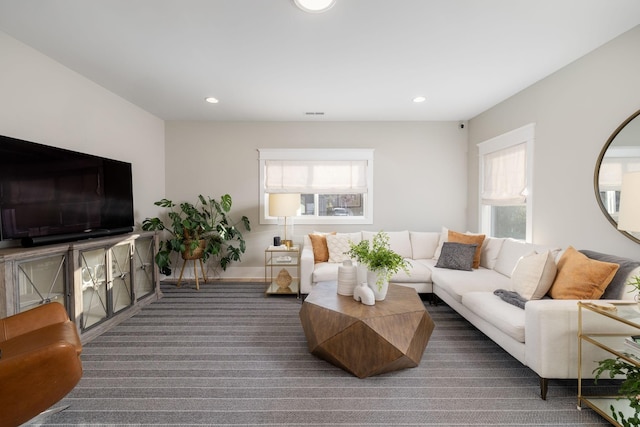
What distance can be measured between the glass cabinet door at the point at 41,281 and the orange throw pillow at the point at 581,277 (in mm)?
3907

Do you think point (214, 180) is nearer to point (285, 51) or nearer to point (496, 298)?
point (285, 51)

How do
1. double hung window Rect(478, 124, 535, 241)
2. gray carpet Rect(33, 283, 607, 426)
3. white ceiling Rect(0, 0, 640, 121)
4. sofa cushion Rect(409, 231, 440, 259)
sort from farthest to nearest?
1. sofa cushion Rect(409, 231, 440, 259)
2. double hung window Rect(478, 124, 535, 241)
3. white ceiling Rect(0, 0, 640, 121)
4. gray carpet Rect(33, 283, 607, 426)

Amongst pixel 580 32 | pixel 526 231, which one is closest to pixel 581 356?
pixel 526 231

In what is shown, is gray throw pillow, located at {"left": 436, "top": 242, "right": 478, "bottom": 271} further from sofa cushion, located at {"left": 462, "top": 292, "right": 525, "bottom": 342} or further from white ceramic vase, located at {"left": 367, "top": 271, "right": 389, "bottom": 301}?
white ceramic vase, located at {"left": 367, "top": 271, "right": 389, "bottom": 301}

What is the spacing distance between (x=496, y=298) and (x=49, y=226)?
12.4ft

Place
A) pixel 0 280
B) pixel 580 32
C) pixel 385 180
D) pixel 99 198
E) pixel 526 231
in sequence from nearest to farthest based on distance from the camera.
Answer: pixel 0 280, pixel 580 32, pixel 99 198, pixel 526 231, pixel 385 180

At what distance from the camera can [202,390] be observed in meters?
1.91

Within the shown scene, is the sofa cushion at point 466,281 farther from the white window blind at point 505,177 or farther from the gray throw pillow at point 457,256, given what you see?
the white window blind at point 505,177

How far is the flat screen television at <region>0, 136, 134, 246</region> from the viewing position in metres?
2.12

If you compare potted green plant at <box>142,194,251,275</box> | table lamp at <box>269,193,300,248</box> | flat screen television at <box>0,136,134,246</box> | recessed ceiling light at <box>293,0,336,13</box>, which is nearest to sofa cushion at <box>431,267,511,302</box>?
table lamp at <box>269,193,300,248</box>

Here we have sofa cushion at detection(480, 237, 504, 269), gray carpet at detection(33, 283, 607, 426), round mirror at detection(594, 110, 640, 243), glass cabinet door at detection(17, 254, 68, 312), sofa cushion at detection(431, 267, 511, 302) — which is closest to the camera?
gray carpet at detection(33, 283, 607, 426)

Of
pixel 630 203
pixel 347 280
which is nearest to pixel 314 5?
pixel 347 280

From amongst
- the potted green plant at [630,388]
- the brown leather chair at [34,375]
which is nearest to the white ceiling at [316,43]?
the brown leather chair at [34,375]

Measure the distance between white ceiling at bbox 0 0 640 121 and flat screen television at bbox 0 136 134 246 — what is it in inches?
36.1
